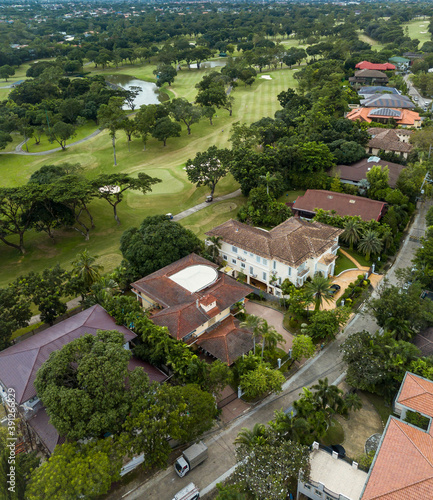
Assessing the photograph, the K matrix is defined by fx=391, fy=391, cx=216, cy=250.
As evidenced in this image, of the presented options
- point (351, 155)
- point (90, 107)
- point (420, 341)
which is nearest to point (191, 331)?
point (420, 341)

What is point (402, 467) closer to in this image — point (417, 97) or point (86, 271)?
point (86, 271)

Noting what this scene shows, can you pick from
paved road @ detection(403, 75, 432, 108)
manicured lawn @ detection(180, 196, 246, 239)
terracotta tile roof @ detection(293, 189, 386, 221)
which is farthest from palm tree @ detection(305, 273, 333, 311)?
paved road @ detection(403, 75, 432, 108)

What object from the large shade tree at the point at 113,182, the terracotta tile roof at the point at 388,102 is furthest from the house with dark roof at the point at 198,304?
the terracotta tile roof at the point at 388,102

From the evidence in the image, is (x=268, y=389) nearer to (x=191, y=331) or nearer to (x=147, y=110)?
(x=191, y=331)

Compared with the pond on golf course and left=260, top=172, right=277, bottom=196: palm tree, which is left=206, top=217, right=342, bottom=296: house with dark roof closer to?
left=260, top=172, right=277, bottom=196: palm tree

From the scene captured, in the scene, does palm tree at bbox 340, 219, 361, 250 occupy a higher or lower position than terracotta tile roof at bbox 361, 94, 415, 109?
lower

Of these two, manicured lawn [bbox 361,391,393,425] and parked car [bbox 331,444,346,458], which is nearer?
parked car [bbox 331,444,346,458]
